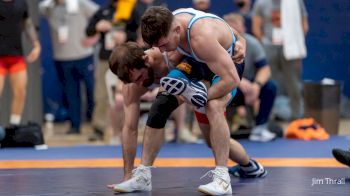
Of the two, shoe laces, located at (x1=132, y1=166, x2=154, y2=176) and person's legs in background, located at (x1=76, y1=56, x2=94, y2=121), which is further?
person's legs in background, located at (x1=76, y1=56, x2=94, y2=121)

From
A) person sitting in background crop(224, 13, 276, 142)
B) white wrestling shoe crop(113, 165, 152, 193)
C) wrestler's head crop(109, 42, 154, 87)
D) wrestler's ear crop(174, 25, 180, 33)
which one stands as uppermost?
wrestler's ear crop(174, 25, 180, 33)

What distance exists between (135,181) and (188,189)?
1.10 feet

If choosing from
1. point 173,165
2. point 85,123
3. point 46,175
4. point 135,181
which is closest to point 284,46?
point 85,123

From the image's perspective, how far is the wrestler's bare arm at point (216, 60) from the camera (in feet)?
17.9

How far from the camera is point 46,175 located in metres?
6.77

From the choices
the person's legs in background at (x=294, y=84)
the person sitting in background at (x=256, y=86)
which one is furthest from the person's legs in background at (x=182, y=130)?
the person's legs in background at (x=294, y=84)

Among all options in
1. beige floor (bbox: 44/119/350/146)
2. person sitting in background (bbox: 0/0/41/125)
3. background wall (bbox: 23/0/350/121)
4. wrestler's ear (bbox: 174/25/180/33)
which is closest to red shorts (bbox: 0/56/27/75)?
person sitting in background (bbox: 0/0/41/125)

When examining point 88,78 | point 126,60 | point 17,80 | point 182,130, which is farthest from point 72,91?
point 126,60

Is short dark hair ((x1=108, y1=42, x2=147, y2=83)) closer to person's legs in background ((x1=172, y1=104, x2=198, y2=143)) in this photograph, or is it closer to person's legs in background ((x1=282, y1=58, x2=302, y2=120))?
person's legs in background ((x1=172, y1=104, x2=198, y2=143))

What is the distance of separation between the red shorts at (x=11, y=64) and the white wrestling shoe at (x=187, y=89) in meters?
3.90

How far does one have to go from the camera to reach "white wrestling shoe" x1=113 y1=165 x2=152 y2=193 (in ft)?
18.7

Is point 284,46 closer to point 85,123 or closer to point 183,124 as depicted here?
point 183,124

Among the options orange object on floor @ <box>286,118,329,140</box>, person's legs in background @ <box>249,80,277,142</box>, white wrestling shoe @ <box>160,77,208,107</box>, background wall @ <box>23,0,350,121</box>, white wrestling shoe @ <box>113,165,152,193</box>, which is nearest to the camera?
white wrestling shoe @ <box>160,77,208,107</box>

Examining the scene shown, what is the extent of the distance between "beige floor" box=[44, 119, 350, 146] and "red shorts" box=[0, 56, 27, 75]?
86 centimetres
